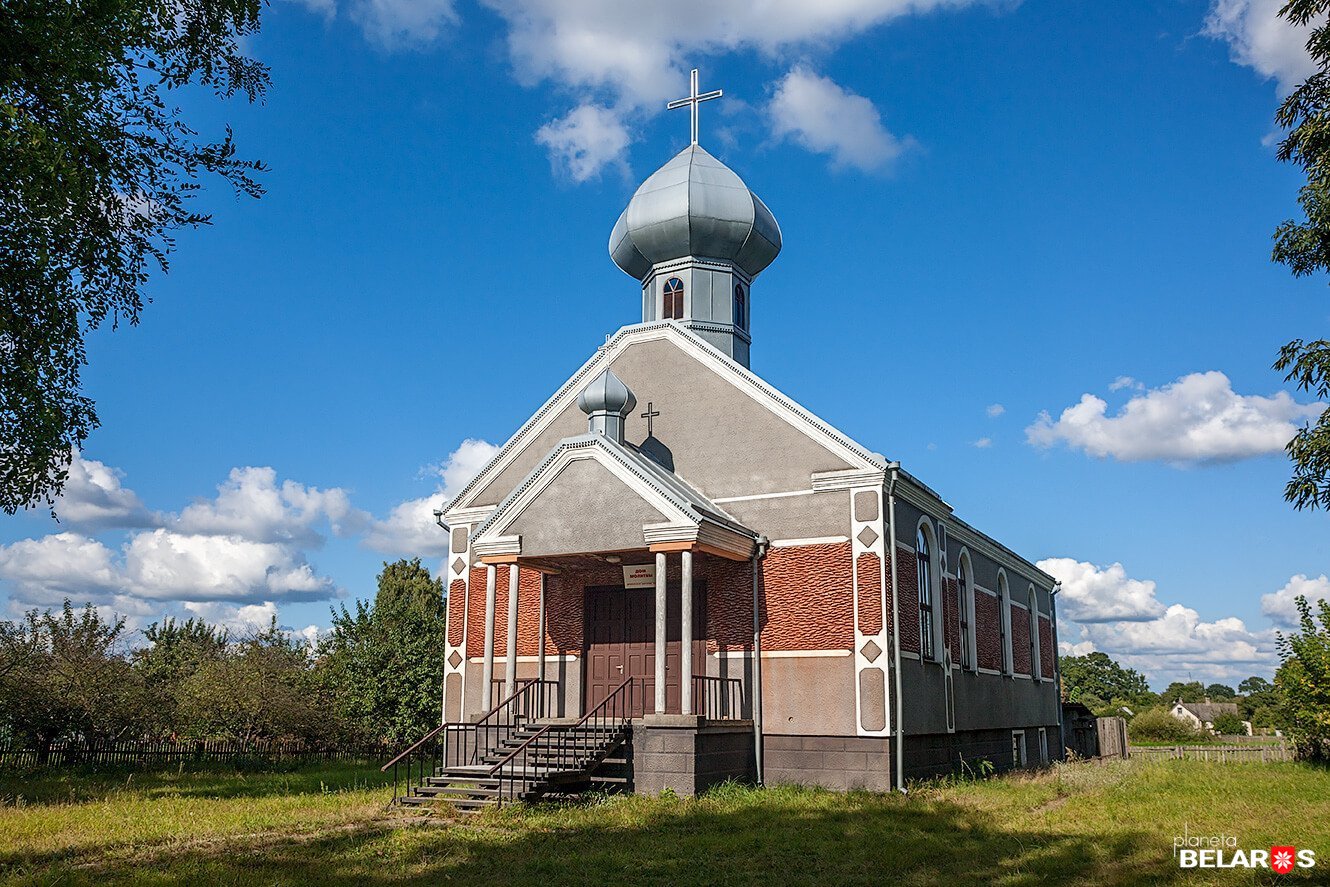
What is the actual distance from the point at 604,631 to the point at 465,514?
390cm

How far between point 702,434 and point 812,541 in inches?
114

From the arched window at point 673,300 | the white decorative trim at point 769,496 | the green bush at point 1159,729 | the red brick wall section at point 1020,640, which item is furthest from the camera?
the green bush at point 1159,729

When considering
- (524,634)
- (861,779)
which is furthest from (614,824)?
(524,634)

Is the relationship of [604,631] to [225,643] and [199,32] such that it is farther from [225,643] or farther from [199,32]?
[225,643]

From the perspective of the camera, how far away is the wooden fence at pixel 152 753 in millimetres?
20625

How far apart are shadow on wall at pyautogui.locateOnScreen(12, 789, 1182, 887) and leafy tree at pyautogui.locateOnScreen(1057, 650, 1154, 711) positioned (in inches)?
2494

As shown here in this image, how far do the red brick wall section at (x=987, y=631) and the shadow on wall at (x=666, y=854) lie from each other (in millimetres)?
9272

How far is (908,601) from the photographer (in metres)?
18.0

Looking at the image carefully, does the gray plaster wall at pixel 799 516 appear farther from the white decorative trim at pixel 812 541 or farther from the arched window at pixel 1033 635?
the arched window at pixel 1033 635

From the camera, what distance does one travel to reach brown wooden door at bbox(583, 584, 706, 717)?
59.5ft

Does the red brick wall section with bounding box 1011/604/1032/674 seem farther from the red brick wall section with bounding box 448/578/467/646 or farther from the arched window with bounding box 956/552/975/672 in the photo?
the red brick wall section with bounding box 448/578/467/646

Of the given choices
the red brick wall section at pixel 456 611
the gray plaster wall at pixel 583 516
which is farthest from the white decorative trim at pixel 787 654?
the red brick wall section at pixel 456 611

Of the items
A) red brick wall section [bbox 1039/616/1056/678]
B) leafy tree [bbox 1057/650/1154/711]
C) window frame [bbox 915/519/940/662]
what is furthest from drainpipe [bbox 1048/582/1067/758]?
leafy tree [bbox 1057/650/1154/711]

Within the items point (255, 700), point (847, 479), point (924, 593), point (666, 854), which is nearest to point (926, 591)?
point (924, 593)
